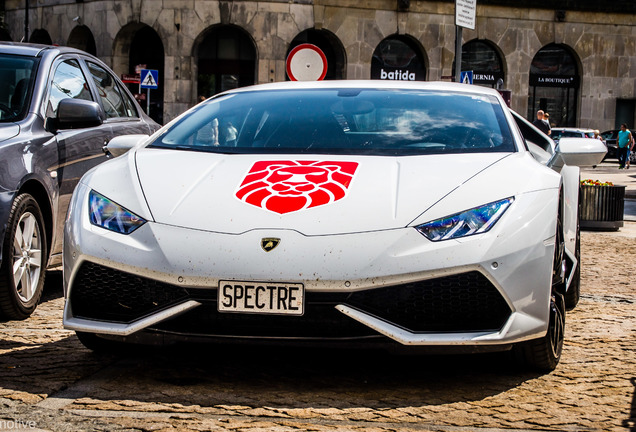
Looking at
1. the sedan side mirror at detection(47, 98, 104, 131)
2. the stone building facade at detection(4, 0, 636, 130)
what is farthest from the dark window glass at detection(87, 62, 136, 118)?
the stone building facade at detection(4, 0, 636, 130)

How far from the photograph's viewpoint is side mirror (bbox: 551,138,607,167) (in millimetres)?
5246

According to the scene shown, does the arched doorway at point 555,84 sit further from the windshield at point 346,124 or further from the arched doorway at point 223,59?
the windshield at point 346,124

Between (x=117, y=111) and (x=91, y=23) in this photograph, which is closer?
(x=117, y=111)

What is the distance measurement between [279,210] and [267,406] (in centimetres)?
77

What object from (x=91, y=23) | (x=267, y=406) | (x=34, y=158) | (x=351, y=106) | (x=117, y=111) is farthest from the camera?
(x=91, y=23)

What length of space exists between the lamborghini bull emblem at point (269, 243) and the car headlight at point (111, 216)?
0.53 metres

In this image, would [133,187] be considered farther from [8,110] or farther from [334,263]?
[8,110]

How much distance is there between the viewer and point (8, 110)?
20.4 ft

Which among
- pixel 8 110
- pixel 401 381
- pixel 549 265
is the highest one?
pixel 8 110

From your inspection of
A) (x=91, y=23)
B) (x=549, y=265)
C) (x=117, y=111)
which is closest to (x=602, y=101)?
(x=91, y=23)

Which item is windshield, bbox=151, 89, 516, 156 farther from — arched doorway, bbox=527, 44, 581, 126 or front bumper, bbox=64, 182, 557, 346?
arched doorway, bbox=527, 44, 581, 126

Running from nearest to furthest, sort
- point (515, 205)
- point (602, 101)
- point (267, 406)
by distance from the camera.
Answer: point (267, 406) < point (515, 205) < point (602, 101)

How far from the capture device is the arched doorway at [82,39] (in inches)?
1420

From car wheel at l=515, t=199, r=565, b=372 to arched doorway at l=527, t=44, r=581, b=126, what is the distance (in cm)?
3445
